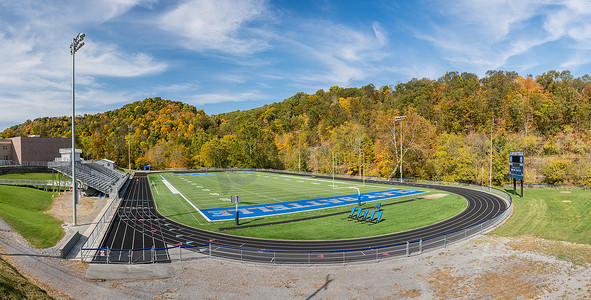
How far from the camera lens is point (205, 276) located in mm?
14547

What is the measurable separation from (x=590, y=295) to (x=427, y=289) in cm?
646

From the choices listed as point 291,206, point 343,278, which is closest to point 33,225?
point 343,278

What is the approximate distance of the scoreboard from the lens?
3269cm

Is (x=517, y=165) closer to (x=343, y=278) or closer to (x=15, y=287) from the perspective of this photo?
(x=343, y=278)

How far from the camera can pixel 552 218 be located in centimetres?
2591

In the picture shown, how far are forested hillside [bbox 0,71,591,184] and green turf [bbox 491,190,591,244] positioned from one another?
2511 cm

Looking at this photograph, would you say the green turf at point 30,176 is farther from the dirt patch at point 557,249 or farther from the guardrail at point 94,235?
the dirt patch at point 557,249

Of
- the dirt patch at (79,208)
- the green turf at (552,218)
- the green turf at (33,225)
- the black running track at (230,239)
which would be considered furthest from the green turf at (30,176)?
the green turf at (552,218)

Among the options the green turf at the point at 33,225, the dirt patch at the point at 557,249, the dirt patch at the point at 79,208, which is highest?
the green turf at the point at 33,225

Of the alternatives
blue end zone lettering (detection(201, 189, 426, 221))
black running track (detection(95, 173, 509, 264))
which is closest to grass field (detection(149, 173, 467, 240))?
black running track (detection(95, 173, 509, 264))

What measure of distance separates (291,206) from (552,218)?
75.3ft

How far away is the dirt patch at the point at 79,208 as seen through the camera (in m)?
26.1

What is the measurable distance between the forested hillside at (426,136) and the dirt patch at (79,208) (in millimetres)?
50300

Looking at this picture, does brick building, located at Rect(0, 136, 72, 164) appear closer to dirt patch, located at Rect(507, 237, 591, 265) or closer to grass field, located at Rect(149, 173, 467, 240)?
grass field, located at Rect(149, 173, 467, 240)
